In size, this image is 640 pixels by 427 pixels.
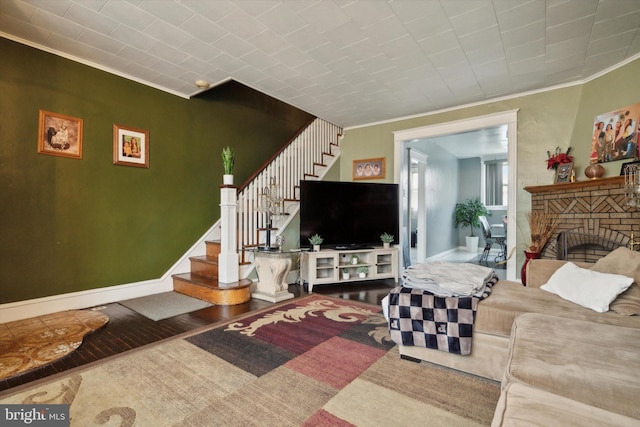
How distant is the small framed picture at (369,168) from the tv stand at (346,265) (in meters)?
1.34

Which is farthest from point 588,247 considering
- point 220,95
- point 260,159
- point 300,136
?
point 220,95

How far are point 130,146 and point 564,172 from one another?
5060mm

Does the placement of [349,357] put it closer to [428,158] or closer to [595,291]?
[595,291]

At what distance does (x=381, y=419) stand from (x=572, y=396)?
2.60 ft

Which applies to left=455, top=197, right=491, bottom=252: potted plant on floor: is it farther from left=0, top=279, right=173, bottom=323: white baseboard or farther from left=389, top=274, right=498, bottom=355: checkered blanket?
left=0, top=279, right=173, bottom=323: white baseboard

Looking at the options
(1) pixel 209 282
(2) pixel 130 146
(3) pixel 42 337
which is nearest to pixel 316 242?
(1) pixel 209 282

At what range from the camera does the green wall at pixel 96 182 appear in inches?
107

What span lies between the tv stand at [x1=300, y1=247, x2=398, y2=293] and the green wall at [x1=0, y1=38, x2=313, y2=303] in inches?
64.0

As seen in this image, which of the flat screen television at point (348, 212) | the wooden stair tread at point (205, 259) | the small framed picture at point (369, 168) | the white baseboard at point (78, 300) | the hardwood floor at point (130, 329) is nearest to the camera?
the hardwood floor at point (130, 329)

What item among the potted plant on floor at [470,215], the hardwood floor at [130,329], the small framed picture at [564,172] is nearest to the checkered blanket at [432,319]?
the hardwood floor at [130,329]

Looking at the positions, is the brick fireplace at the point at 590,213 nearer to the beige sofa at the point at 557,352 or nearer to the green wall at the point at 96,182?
the beige sofa at the point at 557,352

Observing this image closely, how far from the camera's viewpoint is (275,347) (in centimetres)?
214

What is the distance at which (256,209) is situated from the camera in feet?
12.4

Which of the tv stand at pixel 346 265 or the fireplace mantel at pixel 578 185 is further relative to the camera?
the tv stand at pixel 346 265
